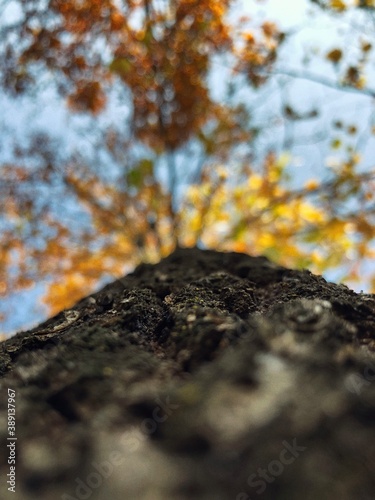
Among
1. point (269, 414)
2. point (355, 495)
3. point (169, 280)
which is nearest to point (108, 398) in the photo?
point (269, 414)

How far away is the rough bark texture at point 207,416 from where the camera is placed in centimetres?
72

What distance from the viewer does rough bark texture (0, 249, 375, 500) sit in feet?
2.38

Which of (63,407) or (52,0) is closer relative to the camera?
(63,407)

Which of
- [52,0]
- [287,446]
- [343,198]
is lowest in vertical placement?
[287,446]

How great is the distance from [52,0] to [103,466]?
279 inches

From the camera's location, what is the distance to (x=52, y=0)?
6336mm

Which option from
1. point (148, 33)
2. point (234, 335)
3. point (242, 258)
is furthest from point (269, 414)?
point (148, 33)

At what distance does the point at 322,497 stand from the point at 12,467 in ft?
1.90

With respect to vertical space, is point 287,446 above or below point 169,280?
below

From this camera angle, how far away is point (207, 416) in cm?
78

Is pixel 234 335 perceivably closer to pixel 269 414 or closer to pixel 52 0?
pixel 269 414

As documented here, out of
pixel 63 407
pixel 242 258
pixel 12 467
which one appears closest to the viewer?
pixel 12 467

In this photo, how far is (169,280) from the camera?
2.15 meters

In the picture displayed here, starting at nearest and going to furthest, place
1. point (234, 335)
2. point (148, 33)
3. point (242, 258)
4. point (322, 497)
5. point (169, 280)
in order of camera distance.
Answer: point (322, 497) → point (234, 335) → point (169, 280) → point (242, 258) → point (148, 33)
